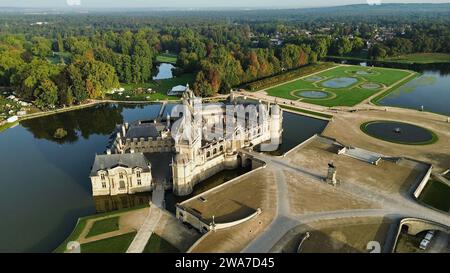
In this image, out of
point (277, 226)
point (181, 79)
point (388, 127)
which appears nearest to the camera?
point (277, 226)

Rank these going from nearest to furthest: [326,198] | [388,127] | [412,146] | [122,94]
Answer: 1. [326,198]
2. [412,146]
3. [388,127]
4. [122,94]

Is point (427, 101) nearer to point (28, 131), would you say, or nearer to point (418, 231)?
point (418, 231)

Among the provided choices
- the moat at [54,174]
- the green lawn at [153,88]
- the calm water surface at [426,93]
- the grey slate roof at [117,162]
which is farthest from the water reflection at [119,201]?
the calm water surface at [426,93]

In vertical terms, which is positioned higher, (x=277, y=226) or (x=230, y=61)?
(x=230, y=61)

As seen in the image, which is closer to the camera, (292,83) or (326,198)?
(326,198)

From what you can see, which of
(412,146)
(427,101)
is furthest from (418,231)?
(427,101)

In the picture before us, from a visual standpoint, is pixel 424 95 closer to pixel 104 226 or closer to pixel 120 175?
pixel 120 175

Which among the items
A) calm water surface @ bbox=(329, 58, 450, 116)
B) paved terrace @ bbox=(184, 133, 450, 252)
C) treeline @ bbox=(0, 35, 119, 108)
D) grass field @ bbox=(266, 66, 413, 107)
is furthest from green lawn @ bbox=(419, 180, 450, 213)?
treeline @ bbox=(0, 35, 119, 108)
